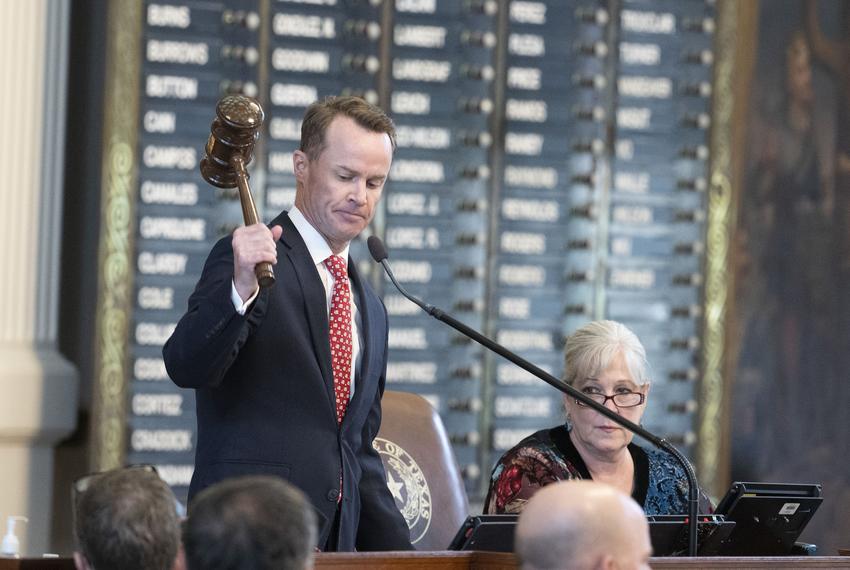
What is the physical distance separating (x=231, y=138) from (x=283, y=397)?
530 mm

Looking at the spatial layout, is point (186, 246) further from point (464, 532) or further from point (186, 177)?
point (464, 532)

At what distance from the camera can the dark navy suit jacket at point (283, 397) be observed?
2783mm

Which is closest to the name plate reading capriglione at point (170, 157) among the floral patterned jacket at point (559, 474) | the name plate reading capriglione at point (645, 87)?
the name plate reading capriglione at point (645, 87)

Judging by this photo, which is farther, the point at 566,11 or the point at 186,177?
the point at 566,11

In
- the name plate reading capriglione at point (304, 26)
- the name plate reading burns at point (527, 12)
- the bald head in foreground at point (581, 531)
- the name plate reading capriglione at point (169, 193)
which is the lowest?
the bald head in foreground at point (581, 531)

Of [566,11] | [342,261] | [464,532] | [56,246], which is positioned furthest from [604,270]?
[464,532]

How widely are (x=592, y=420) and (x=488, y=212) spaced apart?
198 cm

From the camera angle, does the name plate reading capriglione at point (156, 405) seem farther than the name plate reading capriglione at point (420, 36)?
No

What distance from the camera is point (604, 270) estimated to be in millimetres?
5473

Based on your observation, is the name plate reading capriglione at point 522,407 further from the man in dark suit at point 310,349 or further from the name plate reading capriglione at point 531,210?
the man in dark suit at point 310,349

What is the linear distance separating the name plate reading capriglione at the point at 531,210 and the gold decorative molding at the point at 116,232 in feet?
4.63

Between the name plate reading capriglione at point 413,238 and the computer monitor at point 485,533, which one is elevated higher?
the name plate reading capriglione at point 413,238

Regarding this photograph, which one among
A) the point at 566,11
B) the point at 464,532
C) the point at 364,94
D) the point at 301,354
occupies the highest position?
the point at 566,11

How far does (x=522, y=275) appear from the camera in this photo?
5.39 meters
